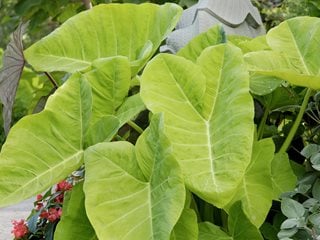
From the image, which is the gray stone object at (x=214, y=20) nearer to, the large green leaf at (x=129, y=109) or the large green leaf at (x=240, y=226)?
the large green leaf at (x=129, y=109)

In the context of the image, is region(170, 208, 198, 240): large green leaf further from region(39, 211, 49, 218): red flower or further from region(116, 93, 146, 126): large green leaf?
region(39, 211, 49, 218): red flower

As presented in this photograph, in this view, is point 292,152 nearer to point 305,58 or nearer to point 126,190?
point 305,58

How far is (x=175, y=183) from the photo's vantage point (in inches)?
39.2

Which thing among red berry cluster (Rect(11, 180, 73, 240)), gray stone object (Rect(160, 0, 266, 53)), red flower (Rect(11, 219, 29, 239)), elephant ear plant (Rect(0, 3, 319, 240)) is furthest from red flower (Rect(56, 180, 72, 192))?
gray stone object (Rect(160, 0, 266, 53))

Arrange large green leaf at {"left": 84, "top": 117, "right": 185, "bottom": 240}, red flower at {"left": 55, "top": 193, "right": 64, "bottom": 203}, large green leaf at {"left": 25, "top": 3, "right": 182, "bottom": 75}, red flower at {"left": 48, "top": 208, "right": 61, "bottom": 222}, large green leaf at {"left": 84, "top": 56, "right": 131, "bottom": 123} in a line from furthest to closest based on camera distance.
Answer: red flower at {"left": 55, "top": 193, "right": 64, "bottom": 203} → red flower at {"left": 48, "top": 208, "right": 61, "bottom": 222} → large green leaf at {"left": 25, "top": 3, "right": 182, "bottom": 75} → large green leaf at {"left": 84, "top": 56, "right": 131, "bottom": 123} → large green leaf at {"left": 84, "top": 117, "right": 185, "bottom": 240}

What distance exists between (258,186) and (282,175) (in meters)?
0.09

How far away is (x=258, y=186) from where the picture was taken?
1201mm

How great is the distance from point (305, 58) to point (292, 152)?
1.12ft

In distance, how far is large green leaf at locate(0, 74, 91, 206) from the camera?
1.10 m

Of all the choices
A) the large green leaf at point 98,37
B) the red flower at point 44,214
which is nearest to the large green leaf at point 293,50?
the large green leaf at point 98,37

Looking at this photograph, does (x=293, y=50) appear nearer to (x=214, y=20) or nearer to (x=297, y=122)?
(x=297, y=122)

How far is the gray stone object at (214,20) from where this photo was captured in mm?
1563

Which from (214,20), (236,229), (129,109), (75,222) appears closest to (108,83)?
(129,109)

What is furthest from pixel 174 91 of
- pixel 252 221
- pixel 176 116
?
pixel 252 221
